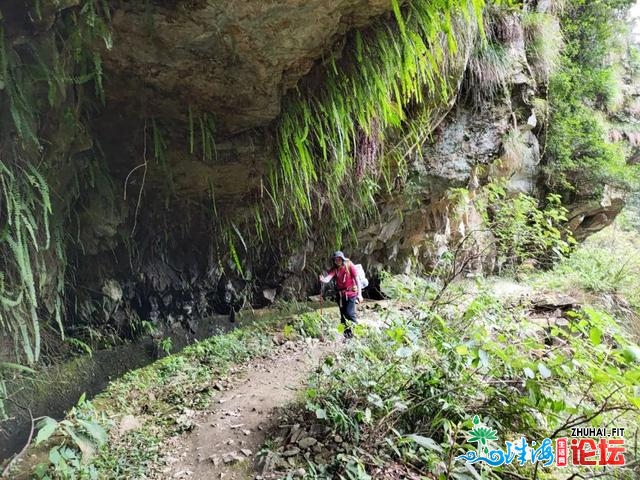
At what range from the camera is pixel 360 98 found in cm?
355

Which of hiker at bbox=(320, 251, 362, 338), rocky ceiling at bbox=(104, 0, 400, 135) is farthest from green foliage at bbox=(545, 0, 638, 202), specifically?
rocky ceiling at bbox=(104, 0, 400, 135)

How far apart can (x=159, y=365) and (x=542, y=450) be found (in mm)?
4117

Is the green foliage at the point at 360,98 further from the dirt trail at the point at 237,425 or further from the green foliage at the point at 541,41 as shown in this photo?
the green foliage at the point at 541,41

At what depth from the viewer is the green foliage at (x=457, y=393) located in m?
2.33

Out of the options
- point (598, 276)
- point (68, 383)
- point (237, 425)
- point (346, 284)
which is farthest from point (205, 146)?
point (598, 276)

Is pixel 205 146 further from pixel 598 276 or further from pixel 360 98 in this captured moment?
pixel 598 276

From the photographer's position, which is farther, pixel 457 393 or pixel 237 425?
pixel 237 425

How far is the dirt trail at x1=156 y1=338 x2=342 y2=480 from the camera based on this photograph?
2.82m

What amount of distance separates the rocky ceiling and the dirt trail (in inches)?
112

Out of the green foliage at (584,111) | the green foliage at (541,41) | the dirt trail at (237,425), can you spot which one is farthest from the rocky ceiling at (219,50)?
the green foliage at (584,111)

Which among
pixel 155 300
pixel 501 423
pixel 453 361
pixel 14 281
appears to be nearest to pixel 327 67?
pixel 453 361

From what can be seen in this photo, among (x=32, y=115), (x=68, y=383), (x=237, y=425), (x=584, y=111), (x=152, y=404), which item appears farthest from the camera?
(x=584, y=111)

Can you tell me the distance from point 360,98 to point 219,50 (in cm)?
139

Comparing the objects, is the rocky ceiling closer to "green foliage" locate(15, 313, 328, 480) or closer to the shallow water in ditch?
"green foliage" locate(15, 313, 328, 480)
